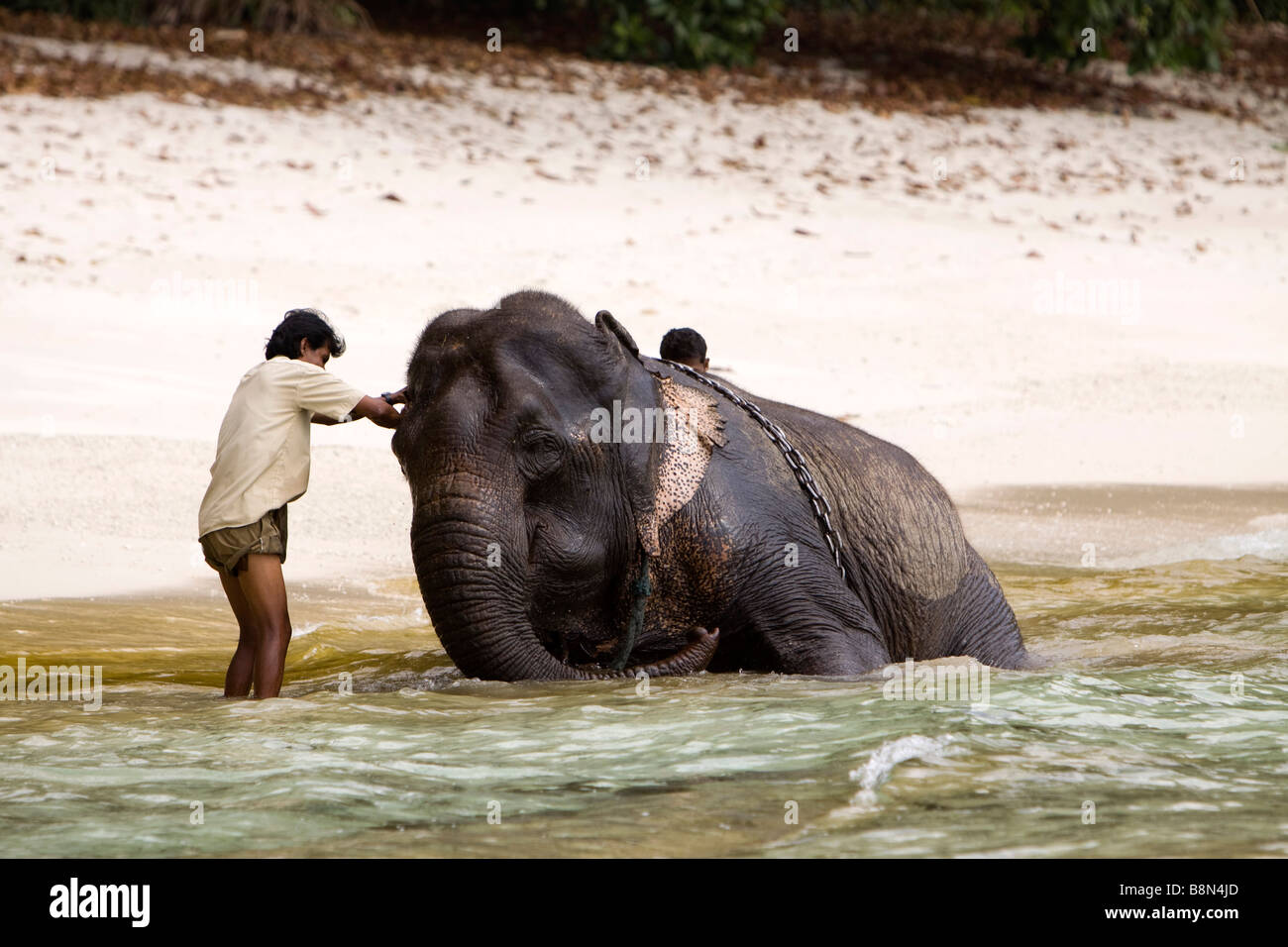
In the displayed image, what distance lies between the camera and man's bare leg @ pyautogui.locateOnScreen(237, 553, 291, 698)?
6.38 m

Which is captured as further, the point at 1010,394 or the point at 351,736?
the point at 1010,394

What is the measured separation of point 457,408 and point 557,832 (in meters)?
1.73

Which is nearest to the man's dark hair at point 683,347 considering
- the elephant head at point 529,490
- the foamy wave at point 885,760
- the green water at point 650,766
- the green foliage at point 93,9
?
the green water at point 650,766

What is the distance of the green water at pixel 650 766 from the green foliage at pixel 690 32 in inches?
654

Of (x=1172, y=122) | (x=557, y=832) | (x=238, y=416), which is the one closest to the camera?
(x=557, y=832)

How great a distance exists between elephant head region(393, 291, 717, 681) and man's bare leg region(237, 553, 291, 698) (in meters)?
0.68

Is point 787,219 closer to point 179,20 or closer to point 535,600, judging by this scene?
point 179,20

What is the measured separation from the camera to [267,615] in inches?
253

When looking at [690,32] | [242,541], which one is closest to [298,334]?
[242,541]

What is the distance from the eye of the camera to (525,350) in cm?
605

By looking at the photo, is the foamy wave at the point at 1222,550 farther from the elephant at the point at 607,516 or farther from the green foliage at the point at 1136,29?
the green foliage at the point at 1136,29

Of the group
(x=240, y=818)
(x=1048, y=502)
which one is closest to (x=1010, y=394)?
(x=1048, y=502)

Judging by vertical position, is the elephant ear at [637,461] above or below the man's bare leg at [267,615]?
above

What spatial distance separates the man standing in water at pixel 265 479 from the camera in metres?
6.36
